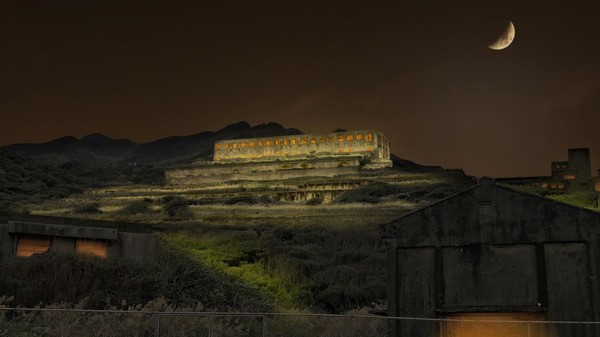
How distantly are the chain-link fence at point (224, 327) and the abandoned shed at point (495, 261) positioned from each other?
0.09 metres

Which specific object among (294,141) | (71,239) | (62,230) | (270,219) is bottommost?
(71,239)

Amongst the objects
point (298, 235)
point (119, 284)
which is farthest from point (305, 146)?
point (119, 284)

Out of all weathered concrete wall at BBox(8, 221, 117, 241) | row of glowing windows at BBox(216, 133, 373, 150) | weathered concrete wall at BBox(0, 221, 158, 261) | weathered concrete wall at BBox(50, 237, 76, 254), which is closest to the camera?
weathered concrete wall at BBox(0, 221, 158, 261)

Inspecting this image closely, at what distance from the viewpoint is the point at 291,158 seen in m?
151

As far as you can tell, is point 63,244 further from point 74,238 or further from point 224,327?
point 224,327

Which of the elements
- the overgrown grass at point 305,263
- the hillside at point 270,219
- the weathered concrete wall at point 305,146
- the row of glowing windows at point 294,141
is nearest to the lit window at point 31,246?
the hillside at point 270,219

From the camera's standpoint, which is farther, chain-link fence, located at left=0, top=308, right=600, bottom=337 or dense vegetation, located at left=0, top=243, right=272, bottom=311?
dense vegetation, located at left=0, top=243, right=272, bottom=311

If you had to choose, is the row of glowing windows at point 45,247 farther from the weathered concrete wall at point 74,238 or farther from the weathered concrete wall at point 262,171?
the weathered concrete wall at point 262,171

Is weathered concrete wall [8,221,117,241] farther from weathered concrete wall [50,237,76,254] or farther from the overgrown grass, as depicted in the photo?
the overgrown grass

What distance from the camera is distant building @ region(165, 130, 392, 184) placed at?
440ft

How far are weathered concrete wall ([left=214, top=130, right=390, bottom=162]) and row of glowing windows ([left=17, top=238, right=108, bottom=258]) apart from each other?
11081 centimetres

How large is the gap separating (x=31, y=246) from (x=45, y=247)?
74 cm

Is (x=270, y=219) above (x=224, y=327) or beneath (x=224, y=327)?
above

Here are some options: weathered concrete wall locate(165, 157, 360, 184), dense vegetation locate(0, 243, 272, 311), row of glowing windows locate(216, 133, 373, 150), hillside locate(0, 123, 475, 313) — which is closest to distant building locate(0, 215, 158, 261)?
hillside locate(0, 123, 475, 313)
